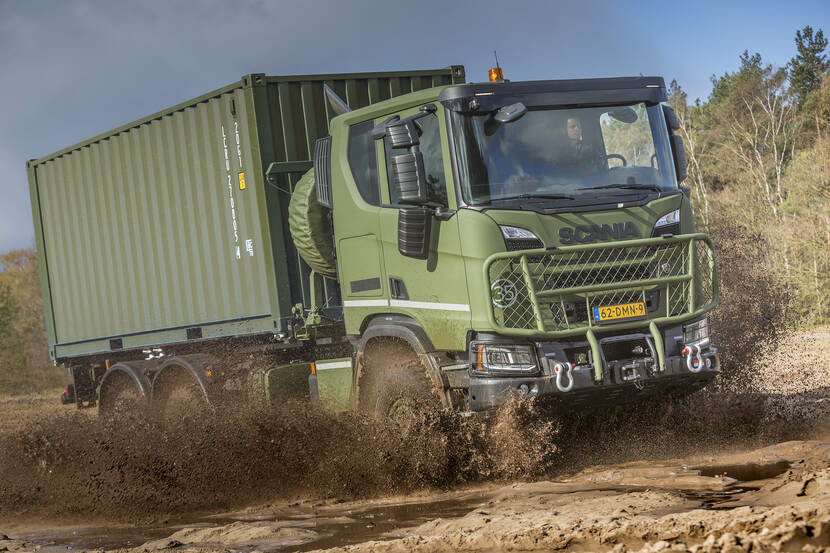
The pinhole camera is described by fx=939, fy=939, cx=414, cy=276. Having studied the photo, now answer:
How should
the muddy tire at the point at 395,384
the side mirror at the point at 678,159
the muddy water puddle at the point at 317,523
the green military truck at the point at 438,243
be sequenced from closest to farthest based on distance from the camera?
the muddy water puddle at the point at 317,523 → the green military truck at the point at 438,243 → the muddy tire at the point at 395,384 → the side mirror at the point at 678,159

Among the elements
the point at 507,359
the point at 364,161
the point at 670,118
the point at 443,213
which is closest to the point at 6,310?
the point at 364,161

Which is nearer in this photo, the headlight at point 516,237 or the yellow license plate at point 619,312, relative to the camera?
the headlight at point 516,237

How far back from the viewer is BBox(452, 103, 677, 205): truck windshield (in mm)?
6484

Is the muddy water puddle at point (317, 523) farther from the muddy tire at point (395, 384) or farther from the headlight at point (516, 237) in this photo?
the headlight at point (516, 237)

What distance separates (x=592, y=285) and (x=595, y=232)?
372 mm

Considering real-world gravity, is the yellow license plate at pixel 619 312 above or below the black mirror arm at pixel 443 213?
below

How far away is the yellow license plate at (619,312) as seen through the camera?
648 cm

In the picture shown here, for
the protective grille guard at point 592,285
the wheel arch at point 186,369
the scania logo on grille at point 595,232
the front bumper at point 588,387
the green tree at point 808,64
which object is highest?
the green tree at point 808,64

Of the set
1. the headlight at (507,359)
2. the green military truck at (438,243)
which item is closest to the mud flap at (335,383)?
the green military truck at (438,243)

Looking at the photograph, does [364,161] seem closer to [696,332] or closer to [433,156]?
[433,156]

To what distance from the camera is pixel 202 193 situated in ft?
30.0

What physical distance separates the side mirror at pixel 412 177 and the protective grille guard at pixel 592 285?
0.72 m

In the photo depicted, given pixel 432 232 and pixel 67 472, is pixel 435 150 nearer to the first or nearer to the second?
pixel 432 232

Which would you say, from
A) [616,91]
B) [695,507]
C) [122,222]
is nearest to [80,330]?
[122,222]
